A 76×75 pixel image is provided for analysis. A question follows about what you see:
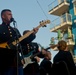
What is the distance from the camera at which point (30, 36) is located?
17.9 ft

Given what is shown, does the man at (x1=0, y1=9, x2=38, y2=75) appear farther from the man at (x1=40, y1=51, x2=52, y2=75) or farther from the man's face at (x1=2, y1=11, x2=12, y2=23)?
the man at (x1=40, y1=51, x2=52, y2=75)

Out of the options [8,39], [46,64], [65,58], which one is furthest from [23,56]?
[46,64]

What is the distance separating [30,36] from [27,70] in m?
0.64

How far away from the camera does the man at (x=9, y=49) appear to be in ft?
13.7

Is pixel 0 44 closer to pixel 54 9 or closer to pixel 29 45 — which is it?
pixel 29 45

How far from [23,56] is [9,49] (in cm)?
65

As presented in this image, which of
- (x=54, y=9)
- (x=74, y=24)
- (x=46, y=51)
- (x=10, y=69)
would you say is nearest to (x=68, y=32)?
(x=74, y=24)

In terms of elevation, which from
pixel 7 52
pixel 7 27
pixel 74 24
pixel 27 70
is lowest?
pixel 27 70

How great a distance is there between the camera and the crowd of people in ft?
14.3

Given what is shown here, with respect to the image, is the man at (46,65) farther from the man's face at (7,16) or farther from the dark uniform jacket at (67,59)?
the man's face at (7,16)

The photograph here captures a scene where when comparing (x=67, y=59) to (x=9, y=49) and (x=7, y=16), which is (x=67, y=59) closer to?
(x=7, y=16)

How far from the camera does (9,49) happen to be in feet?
13.5

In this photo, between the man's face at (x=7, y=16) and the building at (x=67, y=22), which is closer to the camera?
the man's face at (x=7, y=16)

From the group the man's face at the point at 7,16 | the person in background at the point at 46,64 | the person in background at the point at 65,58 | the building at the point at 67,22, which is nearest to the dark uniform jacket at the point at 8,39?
the man's face at the point at 7,16
